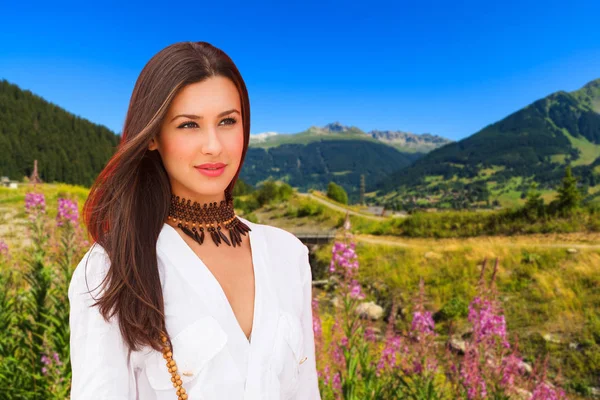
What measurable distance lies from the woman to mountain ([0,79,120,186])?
241 ft

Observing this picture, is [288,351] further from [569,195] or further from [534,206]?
[534,206]

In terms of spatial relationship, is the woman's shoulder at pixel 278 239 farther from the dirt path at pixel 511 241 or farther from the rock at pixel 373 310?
the dirt path at pixel 511 241

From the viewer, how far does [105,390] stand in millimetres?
1214

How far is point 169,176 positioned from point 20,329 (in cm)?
362

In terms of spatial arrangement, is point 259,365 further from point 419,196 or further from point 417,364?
point 419,196

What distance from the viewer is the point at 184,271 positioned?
141cm

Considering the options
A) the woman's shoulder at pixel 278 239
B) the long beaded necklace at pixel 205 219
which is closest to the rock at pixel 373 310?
the woman's shoulder at pixel 278 239

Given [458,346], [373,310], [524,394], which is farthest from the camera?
[373,310]

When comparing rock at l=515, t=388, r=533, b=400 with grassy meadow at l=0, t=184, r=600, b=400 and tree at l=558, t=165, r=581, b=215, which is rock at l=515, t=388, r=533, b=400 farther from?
tree at l=558, t=165, r=581, b=215

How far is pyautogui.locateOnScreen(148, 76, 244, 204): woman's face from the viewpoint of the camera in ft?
4.94

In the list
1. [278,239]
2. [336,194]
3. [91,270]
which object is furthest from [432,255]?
[336,194]

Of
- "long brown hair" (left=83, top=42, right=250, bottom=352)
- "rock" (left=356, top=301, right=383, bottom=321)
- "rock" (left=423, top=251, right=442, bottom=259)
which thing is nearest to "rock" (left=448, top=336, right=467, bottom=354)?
"rock" (left=356, top=301, right=383, bottom=321)

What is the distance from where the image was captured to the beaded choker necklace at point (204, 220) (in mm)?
1604

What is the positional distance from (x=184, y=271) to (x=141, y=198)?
343 mm
